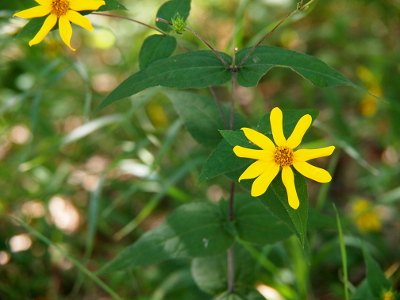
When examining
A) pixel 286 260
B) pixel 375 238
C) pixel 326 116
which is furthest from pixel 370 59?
pixel 286 260

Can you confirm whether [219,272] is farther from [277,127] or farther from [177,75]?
[177,75]

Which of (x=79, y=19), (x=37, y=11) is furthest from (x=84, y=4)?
(x=37, y=11)

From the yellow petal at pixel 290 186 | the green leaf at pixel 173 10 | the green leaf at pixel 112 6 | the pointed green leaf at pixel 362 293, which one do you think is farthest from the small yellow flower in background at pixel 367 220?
the green leaf at pixel 112 6

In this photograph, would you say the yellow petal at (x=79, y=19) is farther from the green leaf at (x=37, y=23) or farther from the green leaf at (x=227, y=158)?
the green leaf at (x=227, y=158)

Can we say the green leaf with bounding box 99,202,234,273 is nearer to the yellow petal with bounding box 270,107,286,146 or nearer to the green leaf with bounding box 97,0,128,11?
the yellow petal with bounding box 270,107,286,146

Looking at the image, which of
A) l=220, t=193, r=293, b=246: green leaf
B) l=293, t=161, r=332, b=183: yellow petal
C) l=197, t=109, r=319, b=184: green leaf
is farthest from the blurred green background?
l=197, t=109, r=319, b=184: green leaf

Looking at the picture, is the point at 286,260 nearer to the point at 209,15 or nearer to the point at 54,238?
the point at 54,238
